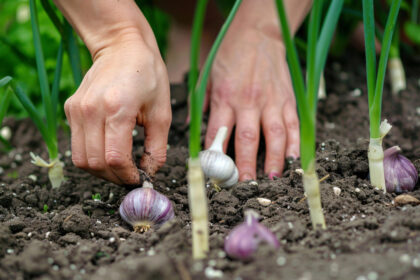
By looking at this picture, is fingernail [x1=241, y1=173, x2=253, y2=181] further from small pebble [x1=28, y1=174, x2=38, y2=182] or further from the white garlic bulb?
small pebble [x1=28, y1=174, x2=38, y2=182]

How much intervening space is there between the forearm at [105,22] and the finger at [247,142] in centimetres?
46

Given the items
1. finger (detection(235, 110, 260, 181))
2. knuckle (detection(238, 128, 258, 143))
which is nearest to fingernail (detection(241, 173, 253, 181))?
finger (detection(235, 110, 260, 181))

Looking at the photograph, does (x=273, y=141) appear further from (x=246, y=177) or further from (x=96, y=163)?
(x=96, y=163)

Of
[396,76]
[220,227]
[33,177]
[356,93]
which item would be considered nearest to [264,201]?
[220,227]

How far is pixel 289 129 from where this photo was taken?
5.42ft

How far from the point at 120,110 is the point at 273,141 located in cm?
63

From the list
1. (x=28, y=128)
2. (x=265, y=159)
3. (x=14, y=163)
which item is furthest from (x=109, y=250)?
(x=28, y=128)

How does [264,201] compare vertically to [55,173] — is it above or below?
above

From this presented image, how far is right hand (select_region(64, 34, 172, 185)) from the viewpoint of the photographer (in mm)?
1174

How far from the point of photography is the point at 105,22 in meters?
1.32

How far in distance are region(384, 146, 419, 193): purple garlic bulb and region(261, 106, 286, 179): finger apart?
0.37 meters

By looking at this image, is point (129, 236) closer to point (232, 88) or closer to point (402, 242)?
point (402, 242)

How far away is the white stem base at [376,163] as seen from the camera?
117 cm

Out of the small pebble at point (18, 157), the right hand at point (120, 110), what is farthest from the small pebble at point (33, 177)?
the right hand at point (120, 110)
